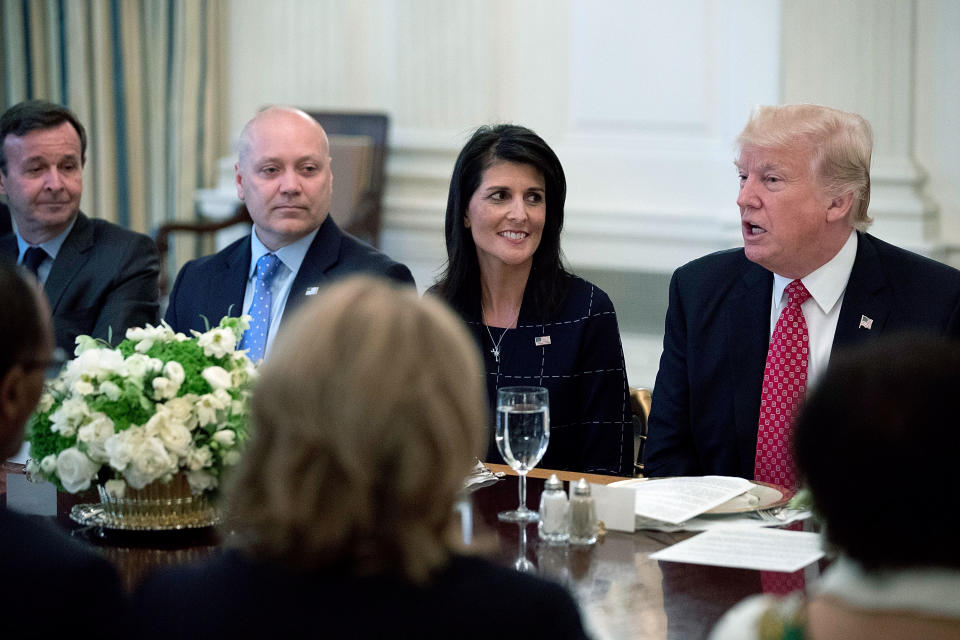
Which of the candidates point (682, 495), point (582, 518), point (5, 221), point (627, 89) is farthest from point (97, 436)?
point (627, 89)

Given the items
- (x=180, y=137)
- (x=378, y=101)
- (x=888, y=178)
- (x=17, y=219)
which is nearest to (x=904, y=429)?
(x=17, y=219)

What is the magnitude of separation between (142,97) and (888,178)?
4061 mm

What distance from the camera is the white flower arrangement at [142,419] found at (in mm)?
2020

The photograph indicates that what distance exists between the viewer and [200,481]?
2062mm

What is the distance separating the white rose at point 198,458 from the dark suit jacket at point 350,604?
87 cm

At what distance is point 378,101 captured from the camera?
646cm

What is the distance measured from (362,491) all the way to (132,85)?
617 centimetres

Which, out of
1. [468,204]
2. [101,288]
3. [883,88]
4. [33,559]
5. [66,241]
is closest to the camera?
[33,559]

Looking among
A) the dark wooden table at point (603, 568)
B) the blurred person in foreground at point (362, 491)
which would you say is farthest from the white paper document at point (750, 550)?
the blurred person in foreground at point (362, 491)

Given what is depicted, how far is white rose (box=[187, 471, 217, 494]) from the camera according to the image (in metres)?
2.06

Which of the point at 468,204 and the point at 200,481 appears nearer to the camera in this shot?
the point at 200,481

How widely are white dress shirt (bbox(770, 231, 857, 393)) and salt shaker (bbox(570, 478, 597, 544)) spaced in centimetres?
92

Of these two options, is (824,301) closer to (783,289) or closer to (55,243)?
(783,289)

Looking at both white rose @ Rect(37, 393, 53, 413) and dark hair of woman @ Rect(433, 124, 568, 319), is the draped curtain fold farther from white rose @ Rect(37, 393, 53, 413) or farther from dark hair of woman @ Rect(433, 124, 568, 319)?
white rose @ Rect(37, 393, 53, 413)
